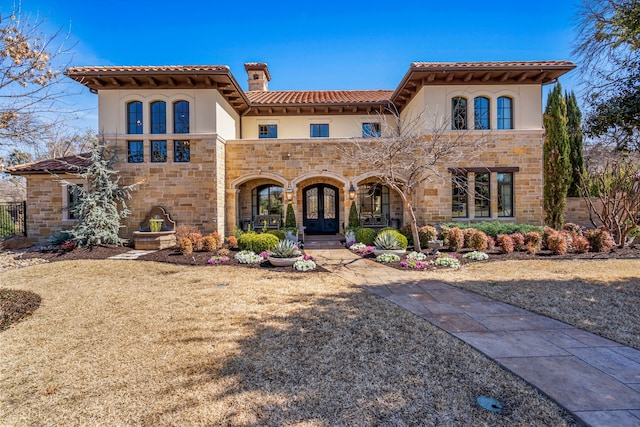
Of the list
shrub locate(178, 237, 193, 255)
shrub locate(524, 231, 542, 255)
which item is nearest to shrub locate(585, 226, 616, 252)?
shrub locate(524, 231, 542, 255)

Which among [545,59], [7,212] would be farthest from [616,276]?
[7,212]

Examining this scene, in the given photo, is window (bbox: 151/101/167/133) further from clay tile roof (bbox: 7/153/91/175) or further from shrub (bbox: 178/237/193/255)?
shrub (bbox: 178/237/193/255)

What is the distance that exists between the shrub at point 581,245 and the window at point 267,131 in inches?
514

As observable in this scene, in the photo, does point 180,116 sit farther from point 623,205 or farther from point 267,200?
point 623,205

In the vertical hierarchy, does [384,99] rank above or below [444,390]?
above

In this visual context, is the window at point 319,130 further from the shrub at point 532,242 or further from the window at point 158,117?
the shrub at point 532,242

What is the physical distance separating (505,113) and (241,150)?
11.1 m

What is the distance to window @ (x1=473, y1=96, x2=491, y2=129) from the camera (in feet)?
40.8

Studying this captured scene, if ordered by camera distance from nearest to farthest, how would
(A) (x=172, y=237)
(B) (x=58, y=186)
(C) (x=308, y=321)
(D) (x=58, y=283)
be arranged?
1. (C) (x=308, y=321)
2. (D) (x=58, y=283)
3. (A) (x=172, y=237)
4. (B) (x=58, y=186)

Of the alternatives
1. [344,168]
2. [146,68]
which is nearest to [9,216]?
[146,68]

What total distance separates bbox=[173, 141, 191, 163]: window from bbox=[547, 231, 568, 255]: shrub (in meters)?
13.2

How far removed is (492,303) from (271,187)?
38.0 ft

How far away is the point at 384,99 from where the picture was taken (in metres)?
15.2

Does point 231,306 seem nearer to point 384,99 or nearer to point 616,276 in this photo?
point 616,276
